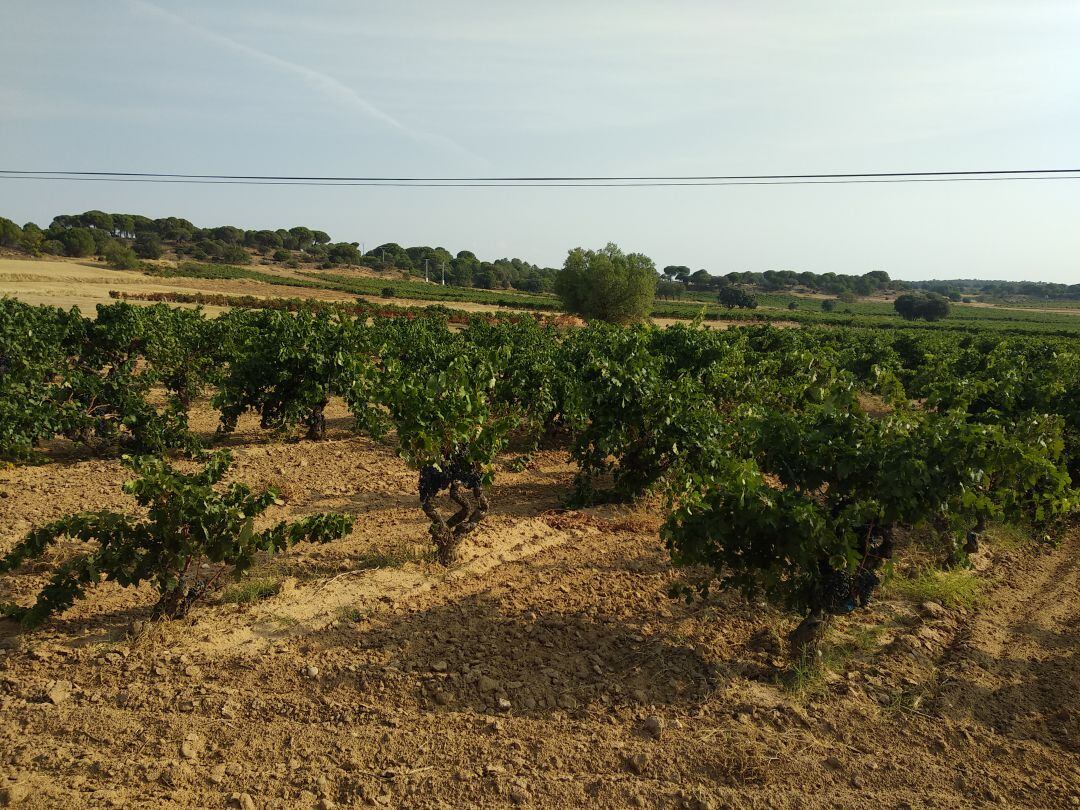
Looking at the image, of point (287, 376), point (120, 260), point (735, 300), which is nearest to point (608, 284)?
point (287, 376)

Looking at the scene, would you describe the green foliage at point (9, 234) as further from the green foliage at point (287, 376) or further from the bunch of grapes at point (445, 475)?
the bunch of grapes at point (445, 475)

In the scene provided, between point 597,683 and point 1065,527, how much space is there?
865 cm

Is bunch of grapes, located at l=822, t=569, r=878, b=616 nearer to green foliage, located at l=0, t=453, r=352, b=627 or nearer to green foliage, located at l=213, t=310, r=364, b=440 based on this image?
green foliage, located at l=0, t=453, r=352, b=627

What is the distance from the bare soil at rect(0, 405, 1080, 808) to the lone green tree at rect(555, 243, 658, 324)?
131ft

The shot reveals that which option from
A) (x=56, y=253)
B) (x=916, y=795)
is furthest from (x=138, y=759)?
(x=56, y=253)

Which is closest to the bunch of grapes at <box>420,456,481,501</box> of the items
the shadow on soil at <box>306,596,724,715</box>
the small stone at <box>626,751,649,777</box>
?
the shadow on soil at <box>306,596,724,715</box>

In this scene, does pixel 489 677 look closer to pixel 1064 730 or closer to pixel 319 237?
pixel 1064 730

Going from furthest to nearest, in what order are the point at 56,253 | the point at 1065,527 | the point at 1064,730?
the point at 56,253, the point at 1065,527, the point at 1064,730

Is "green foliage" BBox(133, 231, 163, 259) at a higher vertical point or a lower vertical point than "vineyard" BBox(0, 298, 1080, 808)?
higher

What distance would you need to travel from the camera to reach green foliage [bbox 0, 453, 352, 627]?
557cm

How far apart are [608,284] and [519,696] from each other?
43.1 meters

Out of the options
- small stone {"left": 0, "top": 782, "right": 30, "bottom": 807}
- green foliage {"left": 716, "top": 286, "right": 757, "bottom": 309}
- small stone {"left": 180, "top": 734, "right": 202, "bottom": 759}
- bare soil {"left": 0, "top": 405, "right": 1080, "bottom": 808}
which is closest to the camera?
small stone {"left": 0, "top": 782, "right": 30, "bottom": 807}

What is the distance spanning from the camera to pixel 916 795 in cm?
437

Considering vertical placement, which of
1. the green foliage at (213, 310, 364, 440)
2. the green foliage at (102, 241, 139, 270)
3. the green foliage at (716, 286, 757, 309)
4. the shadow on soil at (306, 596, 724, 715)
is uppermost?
the green foliage at (102, 241, 139, 270)
